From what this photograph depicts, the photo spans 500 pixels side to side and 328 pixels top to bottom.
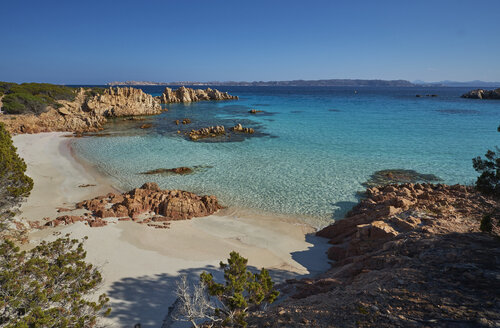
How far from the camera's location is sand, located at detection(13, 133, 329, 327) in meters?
8.29

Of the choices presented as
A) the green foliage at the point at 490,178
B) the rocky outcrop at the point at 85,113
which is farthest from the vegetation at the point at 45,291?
the rocky outcrop at the point at 85,113

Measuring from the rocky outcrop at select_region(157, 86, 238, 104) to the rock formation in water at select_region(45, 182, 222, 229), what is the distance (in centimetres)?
7609

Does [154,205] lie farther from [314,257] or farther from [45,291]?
[45,291]

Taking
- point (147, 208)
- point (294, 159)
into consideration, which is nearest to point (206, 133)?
point (294, 159)

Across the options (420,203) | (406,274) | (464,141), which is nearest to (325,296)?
(406,274)

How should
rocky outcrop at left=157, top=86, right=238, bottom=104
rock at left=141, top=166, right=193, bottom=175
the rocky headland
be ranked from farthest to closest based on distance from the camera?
rocky outcrop at left=157, top=86, right=238, bottom=104 → rock at left=141, top=166, right=193, bottom=175 → the rocky headland

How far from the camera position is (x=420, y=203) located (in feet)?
40.8

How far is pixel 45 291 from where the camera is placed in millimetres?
5082

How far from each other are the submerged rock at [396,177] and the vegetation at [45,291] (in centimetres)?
1692

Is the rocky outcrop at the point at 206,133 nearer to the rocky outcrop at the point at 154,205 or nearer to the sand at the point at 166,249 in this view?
the sand at the point at 166,249

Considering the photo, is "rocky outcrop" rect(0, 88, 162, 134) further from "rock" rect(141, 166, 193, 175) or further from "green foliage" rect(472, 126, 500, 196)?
"green foliage" rect(472, 126, 500, 196)

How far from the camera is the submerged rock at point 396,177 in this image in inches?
734

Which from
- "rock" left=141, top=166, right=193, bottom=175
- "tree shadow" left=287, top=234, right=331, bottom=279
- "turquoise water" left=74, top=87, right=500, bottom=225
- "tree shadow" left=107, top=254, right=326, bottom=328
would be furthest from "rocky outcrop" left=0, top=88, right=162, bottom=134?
"tree shadow" left=287, top=234, right=331, bottom=279

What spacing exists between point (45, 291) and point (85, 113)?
53121mm
